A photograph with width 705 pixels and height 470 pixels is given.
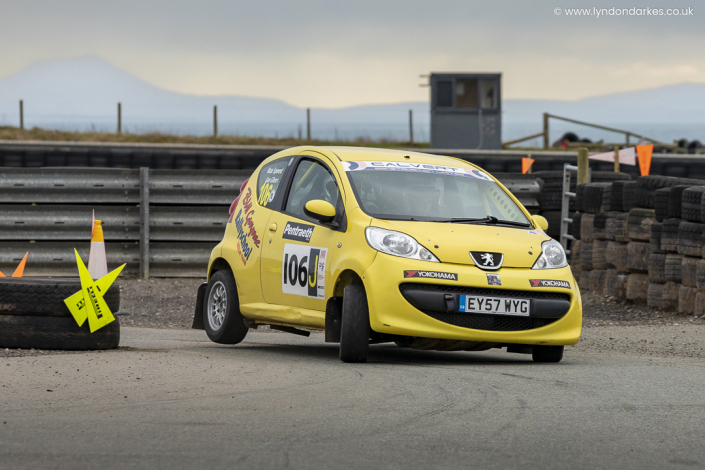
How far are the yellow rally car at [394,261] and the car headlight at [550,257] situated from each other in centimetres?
1

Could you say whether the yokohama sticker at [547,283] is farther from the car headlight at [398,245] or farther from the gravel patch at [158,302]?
the gravel patch at [158,302]

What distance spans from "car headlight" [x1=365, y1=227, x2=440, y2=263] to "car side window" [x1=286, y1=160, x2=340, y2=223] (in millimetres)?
748

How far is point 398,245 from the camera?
7.24 m

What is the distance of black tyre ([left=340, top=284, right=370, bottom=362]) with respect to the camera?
7.20 metres

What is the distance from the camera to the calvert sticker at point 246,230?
28.5ft

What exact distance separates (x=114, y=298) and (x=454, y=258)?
247 cm

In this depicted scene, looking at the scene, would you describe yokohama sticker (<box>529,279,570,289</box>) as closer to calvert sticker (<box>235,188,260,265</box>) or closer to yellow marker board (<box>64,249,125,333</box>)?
calvert sticker (<box>235,188,260,265</box>)

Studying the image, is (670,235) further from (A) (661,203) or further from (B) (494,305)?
(B) (494,305)

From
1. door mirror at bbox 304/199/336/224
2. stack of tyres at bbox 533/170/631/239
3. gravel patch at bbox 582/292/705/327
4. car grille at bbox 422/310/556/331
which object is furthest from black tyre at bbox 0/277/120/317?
stack of tyres at bbox 533/170/631/239

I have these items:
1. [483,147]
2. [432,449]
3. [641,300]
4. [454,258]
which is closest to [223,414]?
[432,449]

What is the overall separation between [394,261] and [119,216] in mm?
9263

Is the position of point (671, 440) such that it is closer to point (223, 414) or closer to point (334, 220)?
point (223, 414)

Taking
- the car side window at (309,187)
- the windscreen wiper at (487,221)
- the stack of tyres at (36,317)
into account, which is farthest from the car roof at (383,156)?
the stack of tyres at (36,317)

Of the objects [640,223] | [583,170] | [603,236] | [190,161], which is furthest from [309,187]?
[190,161]
